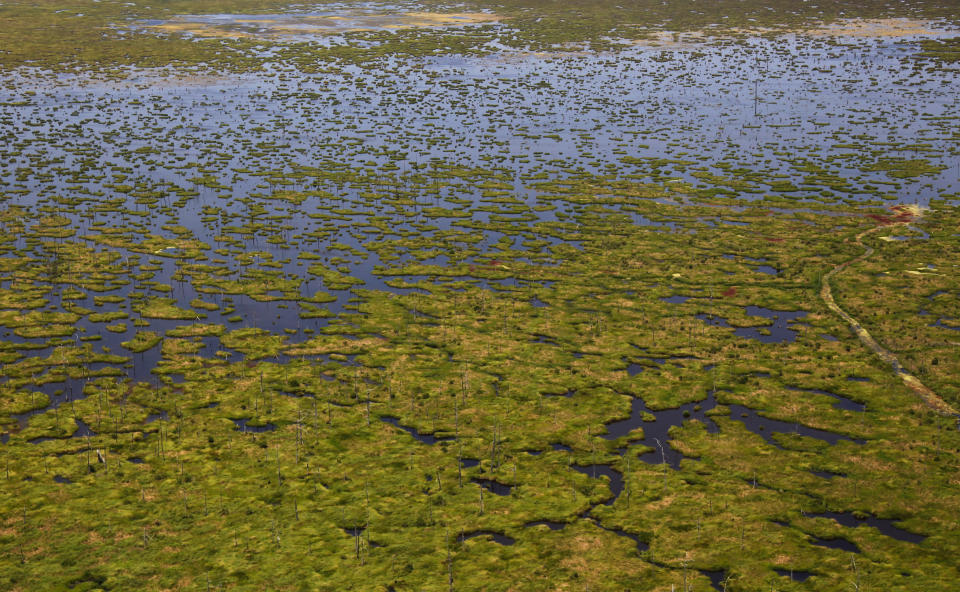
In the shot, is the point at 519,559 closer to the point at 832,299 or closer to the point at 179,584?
the point at 179,584

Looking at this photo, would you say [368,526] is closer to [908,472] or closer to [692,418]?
[692,418]

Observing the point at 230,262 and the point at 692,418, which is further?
the point at 230,262

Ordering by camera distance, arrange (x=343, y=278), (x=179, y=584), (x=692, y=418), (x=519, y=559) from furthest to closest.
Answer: (x=343, y=278) → (x=692, y=418) → (x=519, y=559) → (x=179, y=584)

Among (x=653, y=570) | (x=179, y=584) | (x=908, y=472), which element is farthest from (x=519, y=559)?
(x=908, y=472)

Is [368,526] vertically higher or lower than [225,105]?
lower

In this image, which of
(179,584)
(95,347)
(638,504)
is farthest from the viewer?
(95,347)

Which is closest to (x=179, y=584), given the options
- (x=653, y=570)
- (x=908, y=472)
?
(x=653, y=570)
